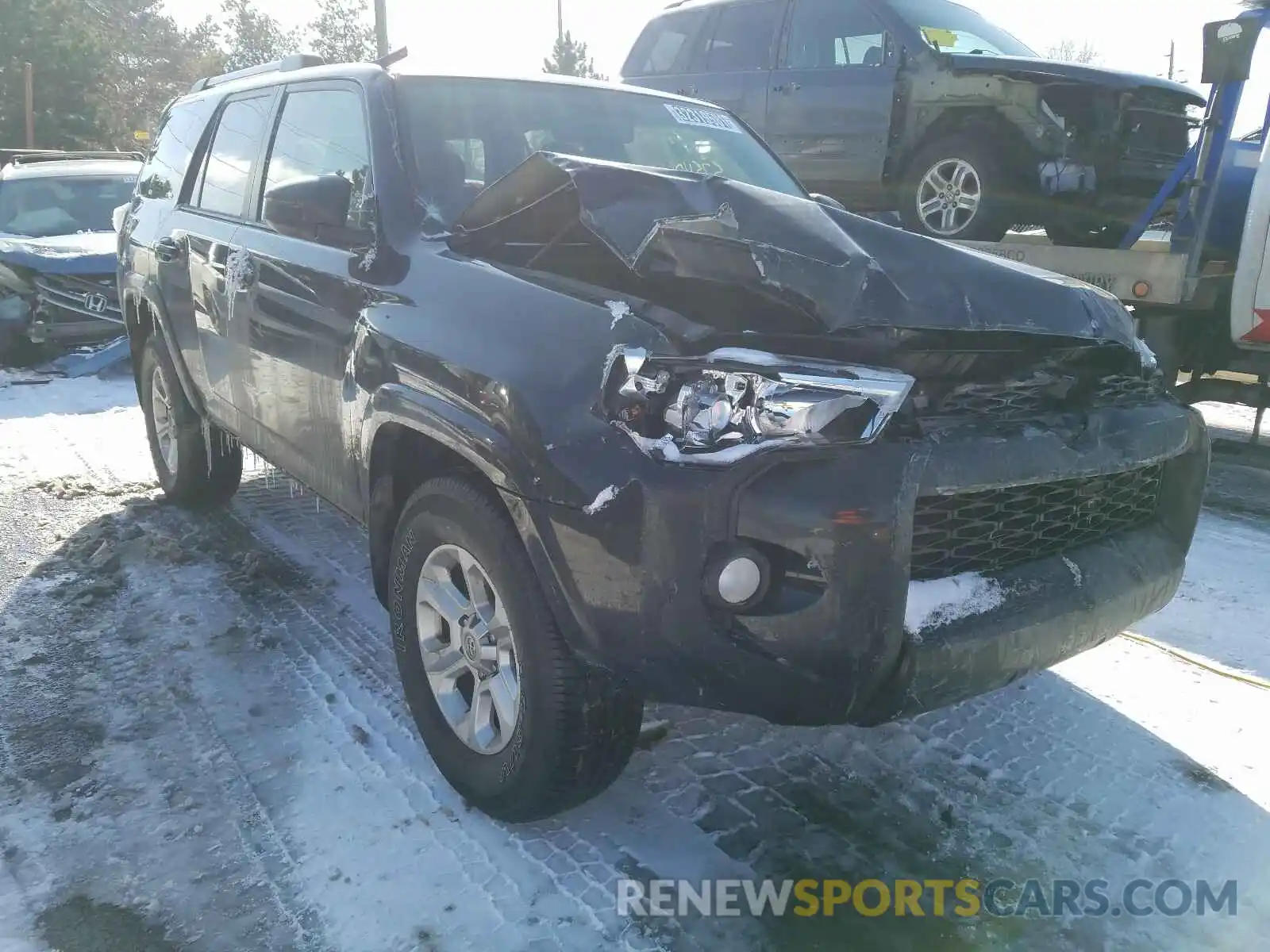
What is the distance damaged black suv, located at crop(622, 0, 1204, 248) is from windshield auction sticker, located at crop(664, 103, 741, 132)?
Answer: 3.14 meters

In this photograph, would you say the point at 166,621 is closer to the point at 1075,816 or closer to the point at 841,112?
the point at 1075,816

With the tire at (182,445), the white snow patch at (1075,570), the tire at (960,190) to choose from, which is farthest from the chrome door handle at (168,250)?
the tire at (960,190)

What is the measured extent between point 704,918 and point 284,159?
3.03m

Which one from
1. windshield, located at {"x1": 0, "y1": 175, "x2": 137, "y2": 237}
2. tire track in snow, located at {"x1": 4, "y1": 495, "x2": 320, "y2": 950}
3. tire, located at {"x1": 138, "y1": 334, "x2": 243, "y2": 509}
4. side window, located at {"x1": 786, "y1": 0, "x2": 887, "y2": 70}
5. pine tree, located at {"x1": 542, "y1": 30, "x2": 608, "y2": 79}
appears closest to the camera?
tire track in snow, located at {"x1": 4, "y1": 495, "x2": 320, "y2": 950}

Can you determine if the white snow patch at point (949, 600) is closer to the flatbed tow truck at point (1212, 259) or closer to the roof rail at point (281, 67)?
the roof rail at point (281, 67)

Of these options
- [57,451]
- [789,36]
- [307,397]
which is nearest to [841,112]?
[789,36]

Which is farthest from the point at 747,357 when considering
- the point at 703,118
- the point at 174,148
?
the point at 174,148

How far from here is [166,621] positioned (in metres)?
3.83

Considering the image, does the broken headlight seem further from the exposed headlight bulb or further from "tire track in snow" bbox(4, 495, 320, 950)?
"tire track in snow" bbox(4, 495, 320, 950)

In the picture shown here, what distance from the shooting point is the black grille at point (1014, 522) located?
2.18m

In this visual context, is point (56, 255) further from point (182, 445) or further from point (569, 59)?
point (569, 59)

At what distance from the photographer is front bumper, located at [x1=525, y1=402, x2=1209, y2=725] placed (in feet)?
6.49

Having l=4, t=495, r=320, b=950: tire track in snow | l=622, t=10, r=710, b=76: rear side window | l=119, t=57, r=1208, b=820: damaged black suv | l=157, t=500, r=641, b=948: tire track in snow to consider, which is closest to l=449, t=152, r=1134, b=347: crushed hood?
l=119, t=57, r=1208, b=820: damaged black suv

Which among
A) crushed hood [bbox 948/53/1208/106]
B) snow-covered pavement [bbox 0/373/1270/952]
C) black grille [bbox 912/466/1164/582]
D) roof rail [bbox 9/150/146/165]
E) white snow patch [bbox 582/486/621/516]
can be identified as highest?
crushed hood [bbox 948/53/1208/106]
